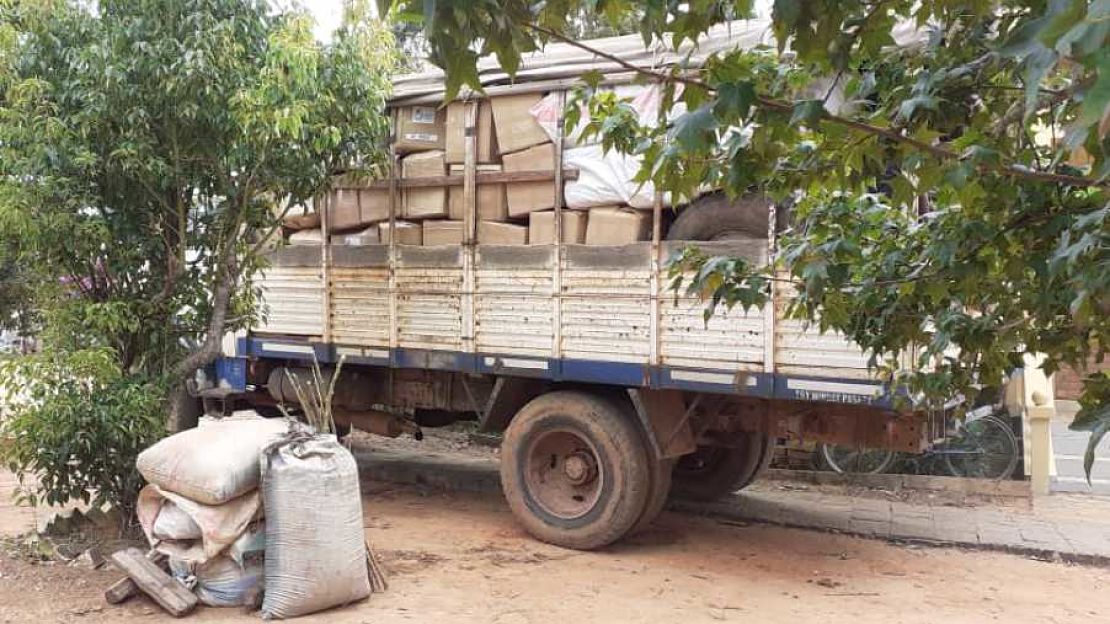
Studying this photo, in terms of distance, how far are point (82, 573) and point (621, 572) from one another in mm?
3056

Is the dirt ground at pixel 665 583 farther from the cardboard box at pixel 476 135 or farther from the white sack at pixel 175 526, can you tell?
the cardboard box at pixel 476 135

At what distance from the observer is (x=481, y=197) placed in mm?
6602

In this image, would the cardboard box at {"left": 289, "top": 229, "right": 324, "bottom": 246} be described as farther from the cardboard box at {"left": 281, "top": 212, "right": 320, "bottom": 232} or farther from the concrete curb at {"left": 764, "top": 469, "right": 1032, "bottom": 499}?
the concrete curb at {"left": 764, "top": 469, "right": 1032, "bottom": 499}

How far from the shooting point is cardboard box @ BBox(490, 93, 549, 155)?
20.8 feet

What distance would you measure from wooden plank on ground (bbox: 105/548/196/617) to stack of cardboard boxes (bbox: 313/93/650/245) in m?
2.86

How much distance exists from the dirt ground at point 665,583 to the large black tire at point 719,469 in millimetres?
605

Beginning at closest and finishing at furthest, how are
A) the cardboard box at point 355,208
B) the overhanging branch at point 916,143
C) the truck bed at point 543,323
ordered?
the overhanging branch at point 916,143
the truck bed at point 543,323
the cardboard box at point 355,208

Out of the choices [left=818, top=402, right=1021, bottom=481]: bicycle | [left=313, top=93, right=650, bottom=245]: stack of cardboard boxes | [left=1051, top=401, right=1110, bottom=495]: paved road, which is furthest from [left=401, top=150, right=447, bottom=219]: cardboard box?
[left=1051, top=401, right=1110, bottom=495]: paved road

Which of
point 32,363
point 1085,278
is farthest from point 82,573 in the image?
point 1085,278

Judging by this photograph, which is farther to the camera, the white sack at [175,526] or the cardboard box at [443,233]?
the cardboard box at [443,233]

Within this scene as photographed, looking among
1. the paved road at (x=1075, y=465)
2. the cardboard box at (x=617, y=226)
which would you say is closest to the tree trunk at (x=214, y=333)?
the cardboard box at (x=617, y=226)

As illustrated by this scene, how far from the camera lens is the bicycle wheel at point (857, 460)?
8406 mm

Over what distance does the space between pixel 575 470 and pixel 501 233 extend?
1.66m

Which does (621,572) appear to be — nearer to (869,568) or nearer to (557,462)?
(557,462)
